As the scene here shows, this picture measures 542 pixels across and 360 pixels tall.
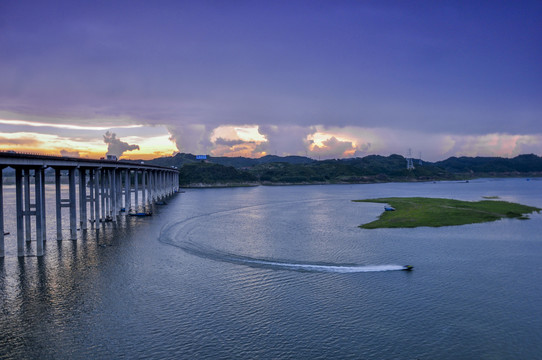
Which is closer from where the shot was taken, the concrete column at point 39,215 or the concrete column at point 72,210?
the concrete column at point 39,215

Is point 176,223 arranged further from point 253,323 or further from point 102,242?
point 253,323

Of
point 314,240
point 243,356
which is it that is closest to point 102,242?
point 314,240

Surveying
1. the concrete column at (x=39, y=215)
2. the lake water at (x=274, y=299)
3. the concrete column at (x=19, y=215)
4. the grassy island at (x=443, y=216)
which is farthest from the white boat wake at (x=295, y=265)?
the grassy island at (x=443, y=216)

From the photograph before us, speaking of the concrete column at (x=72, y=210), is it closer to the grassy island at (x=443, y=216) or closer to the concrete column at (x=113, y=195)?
the concrete column at (x=113, y=195)

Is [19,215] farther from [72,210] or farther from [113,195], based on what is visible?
[113,195]

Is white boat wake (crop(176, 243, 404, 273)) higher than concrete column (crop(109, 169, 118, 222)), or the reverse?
concrete column (crop(109, 169, 118, 222))

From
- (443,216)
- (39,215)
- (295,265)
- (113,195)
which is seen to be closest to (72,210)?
(39,215)

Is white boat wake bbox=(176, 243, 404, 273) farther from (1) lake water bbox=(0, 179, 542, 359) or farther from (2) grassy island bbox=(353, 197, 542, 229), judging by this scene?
(2) grassy island bbox=(353, 197, 542, 229)

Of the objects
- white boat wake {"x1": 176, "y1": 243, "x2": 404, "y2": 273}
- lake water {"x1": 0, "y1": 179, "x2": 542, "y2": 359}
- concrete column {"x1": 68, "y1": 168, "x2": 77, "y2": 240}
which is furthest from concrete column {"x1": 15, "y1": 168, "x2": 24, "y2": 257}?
white boat wake {"x1": 176, "y1": 243, "x2": 404, "y2": 273}

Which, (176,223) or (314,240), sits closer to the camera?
(314,240)
